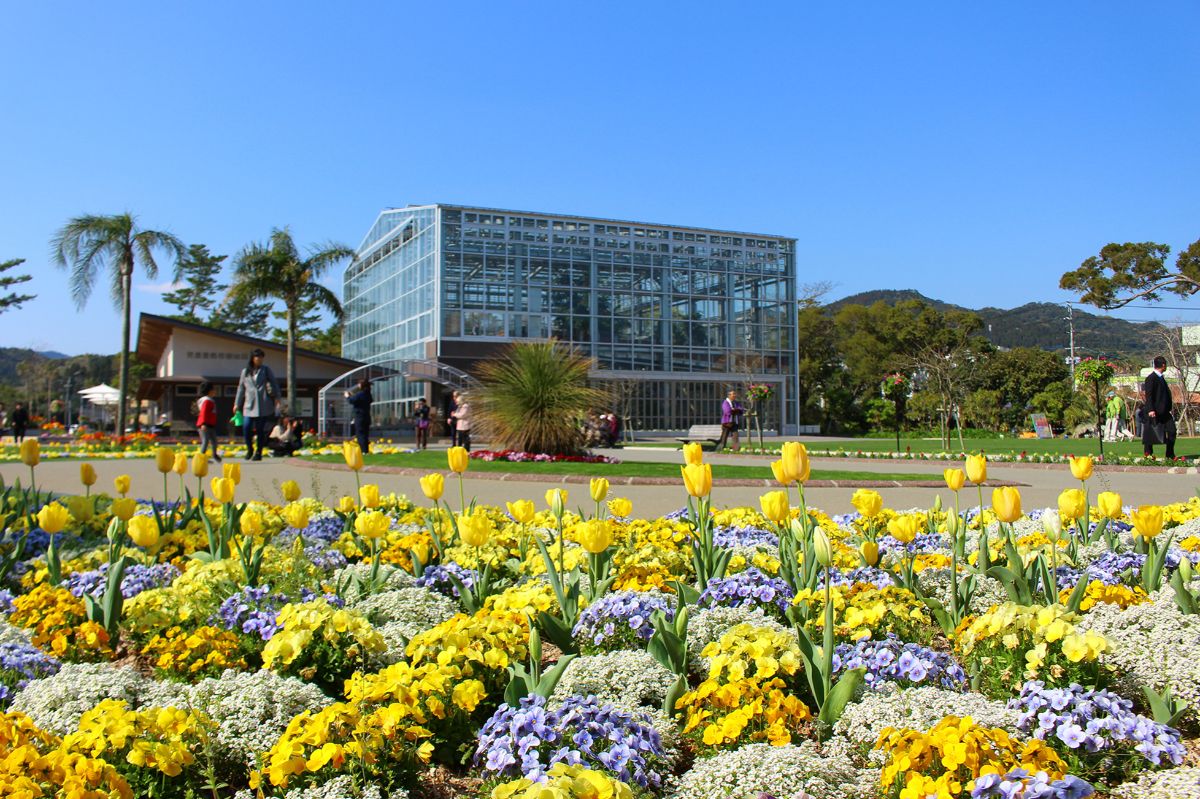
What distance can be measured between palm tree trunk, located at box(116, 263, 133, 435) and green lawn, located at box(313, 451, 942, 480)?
55.0ft

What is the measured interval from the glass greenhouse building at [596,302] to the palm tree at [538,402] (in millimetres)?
20009

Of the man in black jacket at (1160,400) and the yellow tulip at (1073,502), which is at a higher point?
the man in black jacket at (1160,400)

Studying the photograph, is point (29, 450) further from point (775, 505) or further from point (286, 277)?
point (286, 277)

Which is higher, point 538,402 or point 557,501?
point 538,402

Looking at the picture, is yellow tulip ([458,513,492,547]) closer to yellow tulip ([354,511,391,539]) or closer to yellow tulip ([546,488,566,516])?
yellow tulip ([546,488,566,516])

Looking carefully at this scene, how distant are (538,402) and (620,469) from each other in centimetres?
401

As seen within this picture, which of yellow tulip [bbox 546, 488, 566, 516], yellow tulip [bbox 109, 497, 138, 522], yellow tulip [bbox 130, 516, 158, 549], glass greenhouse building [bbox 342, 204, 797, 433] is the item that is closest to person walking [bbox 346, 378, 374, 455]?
yellow tulip [bbox 109, 497, 138, 522]

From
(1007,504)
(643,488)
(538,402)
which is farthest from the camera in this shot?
(538,402)

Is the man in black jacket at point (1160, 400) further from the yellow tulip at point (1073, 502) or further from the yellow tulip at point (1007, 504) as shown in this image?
the yellow tulip at point (1007, 504)

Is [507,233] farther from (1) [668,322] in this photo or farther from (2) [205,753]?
(2) [205,753]

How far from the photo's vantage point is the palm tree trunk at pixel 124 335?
28.8 metres

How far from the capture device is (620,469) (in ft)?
44.5

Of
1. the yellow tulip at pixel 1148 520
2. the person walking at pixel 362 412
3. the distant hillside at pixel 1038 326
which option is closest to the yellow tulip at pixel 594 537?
the yellow tulip at pixel 1148 520

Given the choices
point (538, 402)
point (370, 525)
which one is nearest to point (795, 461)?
point (370, 525)
